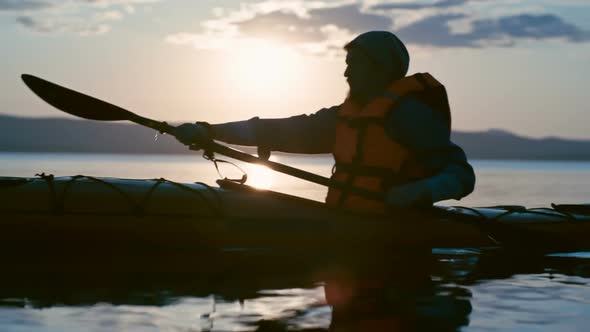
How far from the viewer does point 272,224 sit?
6305mm

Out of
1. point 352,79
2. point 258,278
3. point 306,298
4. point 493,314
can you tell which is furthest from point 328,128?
point 493,314

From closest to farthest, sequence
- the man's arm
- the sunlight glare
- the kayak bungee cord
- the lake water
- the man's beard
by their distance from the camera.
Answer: the lake water → the kayak bungee cord → the man's beard → the man's arm → the sunlight glare

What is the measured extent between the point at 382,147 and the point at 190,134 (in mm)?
1494

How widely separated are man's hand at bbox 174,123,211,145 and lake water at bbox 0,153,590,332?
95 cm

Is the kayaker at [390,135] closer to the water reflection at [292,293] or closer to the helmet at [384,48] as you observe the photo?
the helmet at [384,48]

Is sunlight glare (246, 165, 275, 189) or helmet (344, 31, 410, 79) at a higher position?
helmet (344, 31, 410, 79)

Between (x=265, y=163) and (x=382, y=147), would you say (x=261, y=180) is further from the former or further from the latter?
(x=382, y=147)

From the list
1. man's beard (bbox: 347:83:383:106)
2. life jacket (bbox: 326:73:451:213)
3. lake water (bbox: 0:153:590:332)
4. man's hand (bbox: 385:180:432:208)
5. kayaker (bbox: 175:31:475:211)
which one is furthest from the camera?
man's beard (bbox: 347:83:383:106)

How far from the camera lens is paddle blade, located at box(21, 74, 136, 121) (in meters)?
6.54

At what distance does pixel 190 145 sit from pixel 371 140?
141cm

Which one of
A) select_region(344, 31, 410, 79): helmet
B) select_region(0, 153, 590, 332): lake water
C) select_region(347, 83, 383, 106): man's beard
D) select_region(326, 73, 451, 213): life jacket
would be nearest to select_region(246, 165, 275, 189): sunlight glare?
select_region(347, 83, 383, 106): man's beard

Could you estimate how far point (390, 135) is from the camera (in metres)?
5.82

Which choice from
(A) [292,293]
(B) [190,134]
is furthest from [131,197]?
(A) [292,293]

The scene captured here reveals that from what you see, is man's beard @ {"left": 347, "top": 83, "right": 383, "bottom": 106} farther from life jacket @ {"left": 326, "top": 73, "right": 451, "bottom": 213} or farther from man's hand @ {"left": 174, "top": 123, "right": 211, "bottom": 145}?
man's hand @ {"left": 174, "top": 123, "right": 211, "bottom": 145}
